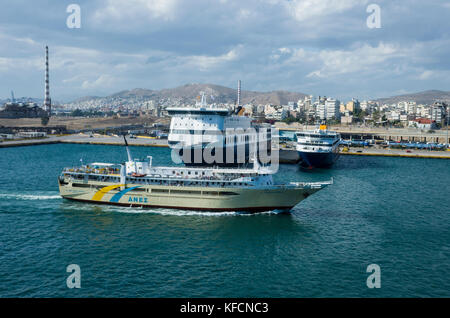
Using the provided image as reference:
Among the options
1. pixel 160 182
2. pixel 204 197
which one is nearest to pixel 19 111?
pixel 160 182

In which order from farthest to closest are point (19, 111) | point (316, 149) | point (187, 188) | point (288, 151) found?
point (19, 111) < point (288, 151) < point (316, 149) < point (187, 188)

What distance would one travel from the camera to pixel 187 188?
2817 cm

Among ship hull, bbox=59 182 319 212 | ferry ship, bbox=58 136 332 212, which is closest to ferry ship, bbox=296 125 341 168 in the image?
ferry ship, bbox=58 136 332 212

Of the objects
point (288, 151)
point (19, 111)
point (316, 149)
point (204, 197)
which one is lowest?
point (204, 197)

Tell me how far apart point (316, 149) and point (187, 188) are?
3036 cm

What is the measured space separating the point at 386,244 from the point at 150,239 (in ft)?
47.7

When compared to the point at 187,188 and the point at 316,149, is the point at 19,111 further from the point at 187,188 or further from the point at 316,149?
the point at 187,188

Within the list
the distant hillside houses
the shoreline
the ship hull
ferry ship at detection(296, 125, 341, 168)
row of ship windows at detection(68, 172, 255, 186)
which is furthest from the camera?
the distant hillside houses

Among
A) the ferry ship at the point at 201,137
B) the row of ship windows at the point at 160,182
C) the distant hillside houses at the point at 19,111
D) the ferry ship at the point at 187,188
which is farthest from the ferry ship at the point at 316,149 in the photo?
the distant hillside houses at the point at 19,111

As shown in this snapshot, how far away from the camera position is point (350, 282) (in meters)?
17.7

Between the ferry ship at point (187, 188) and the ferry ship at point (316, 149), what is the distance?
83.5 ft

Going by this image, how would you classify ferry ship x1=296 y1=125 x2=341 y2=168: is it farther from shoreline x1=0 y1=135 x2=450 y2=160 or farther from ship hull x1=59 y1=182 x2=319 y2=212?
ship hull x1=59 y1=182 x2=319 y2=212

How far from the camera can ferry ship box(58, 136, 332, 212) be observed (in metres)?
27.8

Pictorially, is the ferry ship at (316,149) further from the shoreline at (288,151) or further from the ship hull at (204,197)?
the ship hull at (204,197)
